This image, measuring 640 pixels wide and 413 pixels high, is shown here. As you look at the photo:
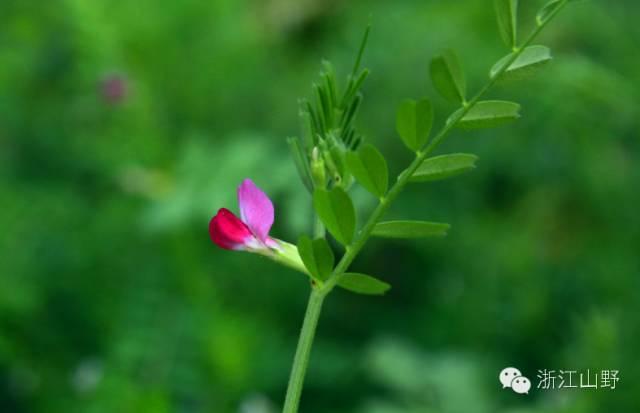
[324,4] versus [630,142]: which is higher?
[324,4]

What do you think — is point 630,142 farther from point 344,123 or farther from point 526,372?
point 344,123

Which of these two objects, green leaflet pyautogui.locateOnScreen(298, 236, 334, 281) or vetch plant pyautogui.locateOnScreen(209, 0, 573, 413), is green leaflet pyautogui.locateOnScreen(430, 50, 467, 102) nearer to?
vetch plant pyautogui.locateOnScreen(209, 0, 573, 413)

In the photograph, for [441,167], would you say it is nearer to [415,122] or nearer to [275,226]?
[415,122]

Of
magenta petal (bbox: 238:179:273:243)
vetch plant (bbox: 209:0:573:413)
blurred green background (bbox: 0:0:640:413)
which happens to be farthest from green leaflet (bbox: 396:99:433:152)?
blurred green background (bbox: 0:0:640:413)

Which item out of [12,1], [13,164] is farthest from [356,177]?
[12,1]

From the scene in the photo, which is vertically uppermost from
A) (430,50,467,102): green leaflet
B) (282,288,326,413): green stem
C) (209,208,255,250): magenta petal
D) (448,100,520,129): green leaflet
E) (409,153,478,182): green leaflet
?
(430,50,467,102): green leaflet

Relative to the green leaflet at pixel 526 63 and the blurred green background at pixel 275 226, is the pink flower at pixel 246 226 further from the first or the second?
the blurred green background at pixel 275 226
